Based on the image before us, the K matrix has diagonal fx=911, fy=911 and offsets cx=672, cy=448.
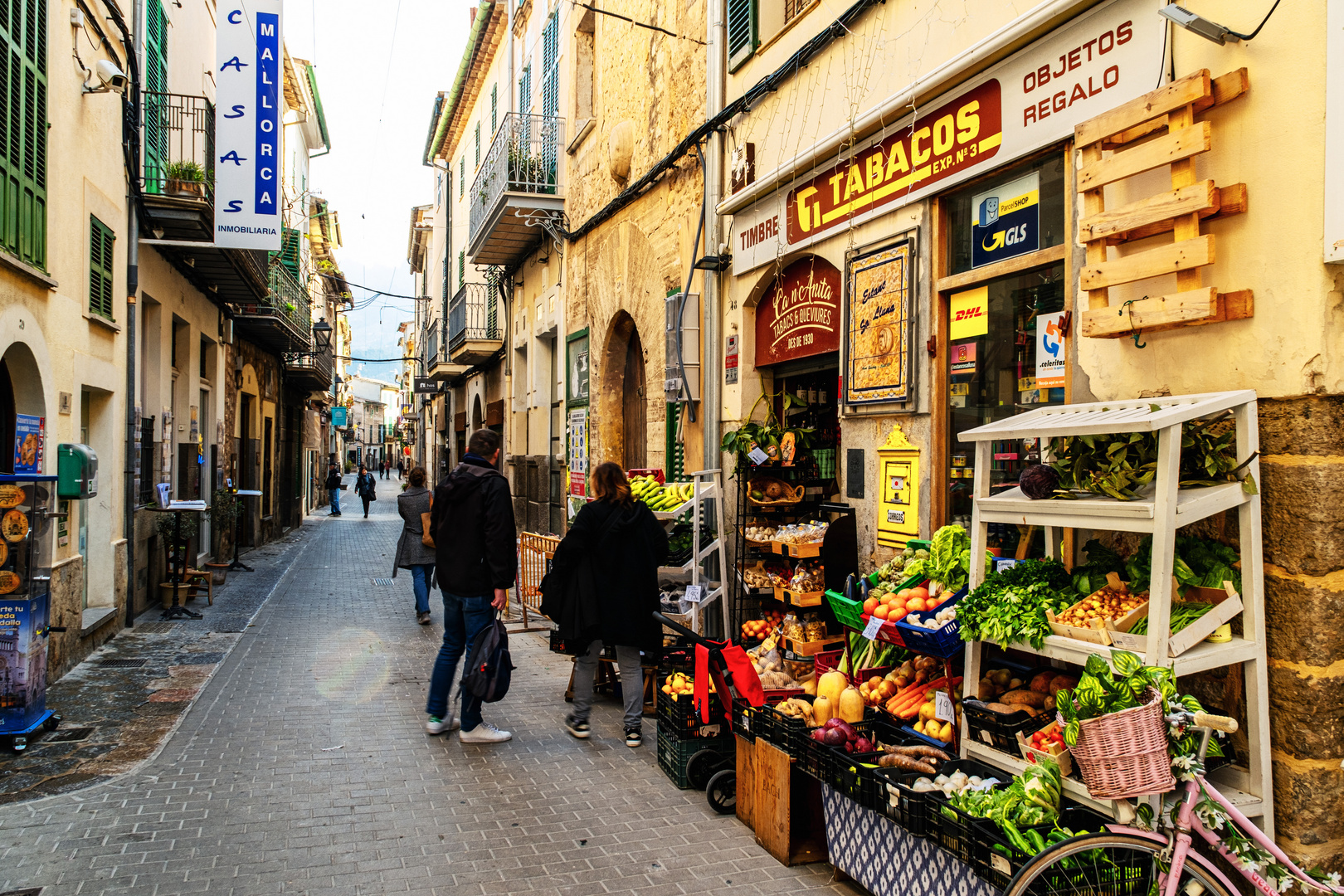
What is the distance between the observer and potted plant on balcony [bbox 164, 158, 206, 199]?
10.5m

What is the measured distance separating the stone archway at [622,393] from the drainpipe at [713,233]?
3186 mm

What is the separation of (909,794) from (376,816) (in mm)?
2778

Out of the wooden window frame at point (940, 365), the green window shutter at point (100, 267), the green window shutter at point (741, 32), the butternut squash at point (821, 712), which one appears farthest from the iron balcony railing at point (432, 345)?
the butternut squash at point (821, 712)

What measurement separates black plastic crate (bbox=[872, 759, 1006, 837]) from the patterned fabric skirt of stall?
0.24 feet

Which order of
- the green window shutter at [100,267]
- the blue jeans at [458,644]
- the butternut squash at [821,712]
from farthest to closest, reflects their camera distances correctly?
the green window shutter at [100,267] < the blue jeans at [458,644] < the butternut squash at [821,712]

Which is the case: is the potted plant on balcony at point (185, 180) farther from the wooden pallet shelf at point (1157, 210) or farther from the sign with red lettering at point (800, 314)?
the wooden pallet shelf at point (1157, 210)

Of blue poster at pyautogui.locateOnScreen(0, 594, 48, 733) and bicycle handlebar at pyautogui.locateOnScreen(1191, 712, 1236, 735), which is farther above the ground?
bicycle handlebar at pyautogui.locateOnScreen(1191, 712, 1236, 735)

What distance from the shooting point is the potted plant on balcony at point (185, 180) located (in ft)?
34.4

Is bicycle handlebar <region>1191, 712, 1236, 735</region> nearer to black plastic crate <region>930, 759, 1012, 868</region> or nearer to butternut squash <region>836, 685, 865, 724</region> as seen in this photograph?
black plastic crate <region>930, 759, 1012, 868</region>

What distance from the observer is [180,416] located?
13.7 metres

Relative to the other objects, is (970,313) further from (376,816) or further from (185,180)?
(185,180)

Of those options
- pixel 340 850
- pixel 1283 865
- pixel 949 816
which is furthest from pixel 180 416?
pixel 1283 865

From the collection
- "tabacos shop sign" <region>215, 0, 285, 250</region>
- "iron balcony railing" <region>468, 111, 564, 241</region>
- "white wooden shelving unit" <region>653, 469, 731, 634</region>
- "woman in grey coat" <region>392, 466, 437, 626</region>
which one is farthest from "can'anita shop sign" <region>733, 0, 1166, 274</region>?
"iron balcony railing" <region>468, 111, 564, 241</region>

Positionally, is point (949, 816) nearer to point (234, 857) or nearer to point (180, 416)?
point (234, 857)
